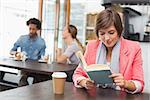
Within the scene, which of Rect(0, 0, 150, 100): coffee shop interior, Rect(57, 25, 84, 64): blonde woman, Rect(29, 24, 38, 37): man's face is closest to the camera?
Rect(57, 25, 84, 64): blonde woman

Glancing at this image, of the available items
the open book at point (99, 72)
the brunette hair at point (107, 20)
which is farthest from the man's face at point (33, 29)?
the open book at point (99, 72)

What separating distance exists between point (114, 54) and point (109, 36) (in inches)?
5.1

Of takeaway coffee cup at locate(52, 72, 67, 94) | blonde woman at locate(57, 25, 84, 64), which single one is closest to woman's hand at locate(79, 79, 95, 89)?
takeaway coffee cup at locate(52, 72, 67, 94)

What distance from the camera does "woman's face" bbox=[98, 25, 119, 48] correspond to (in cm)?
167

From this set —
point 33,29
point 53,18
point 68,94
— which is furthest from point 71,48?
point 53,18

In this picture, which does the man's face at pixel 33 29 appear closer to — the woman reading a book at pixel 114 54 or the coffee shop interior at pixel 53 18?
the coffee shop interior at pixel 53 18

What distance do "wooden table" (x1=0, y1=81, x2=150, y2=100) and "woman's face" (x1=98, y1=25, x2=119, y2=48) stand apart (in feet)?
1.00

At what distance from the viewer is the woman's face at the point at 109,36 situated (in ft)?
5.48

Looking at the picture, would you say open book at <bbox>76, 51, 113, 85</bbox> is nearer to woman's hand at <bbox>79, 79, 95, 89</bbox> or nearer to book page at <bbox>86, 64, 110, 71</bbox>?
book page at <bbox>86, 64, 110, 71</bbox>

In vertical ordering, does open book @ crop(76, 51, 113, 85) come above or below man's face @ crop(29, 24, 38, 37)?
below

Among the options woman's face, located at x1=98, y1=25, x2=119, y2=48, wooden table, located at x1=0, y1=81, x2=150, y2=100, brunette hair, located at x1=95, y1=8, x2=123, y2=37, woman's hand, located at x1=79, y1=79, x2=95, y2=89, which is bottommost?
wooden table, located at x1=0, y1=81, x2=150, y2=100

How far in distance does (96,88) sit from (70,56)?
1.68 m

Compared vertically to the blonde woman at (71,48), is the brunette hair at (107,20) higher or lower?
higher

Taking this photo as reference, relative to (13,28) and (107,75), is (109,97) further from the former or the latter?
(13,28)
